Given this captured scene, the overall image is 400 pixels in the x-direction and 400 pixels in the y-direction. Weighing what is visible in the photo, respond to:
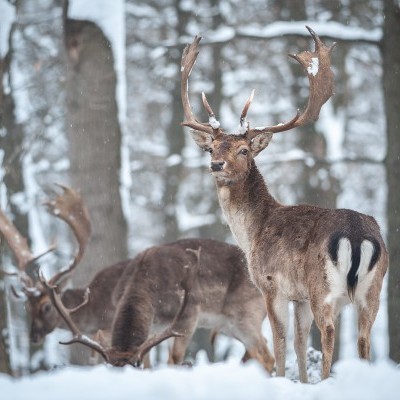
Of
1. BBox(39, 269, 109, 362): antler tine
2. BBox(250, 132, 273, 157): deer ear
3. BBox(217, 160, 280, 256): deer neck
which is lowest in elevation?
BBox(39, 269, 109, 362): antler tine

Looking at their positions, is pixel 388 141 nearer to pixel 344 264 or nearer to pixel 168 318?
pixel 168 318

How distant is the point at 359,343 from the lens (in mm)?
6637

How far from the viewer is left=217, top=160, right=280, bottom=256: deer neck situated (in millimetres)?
8211

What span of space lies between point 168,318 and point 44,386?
227 inches

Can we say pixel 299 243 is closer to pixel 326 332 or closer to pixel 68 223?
pixel 326 332

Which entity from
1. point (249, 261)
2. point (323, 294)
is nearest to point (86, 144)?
point (249, 261)

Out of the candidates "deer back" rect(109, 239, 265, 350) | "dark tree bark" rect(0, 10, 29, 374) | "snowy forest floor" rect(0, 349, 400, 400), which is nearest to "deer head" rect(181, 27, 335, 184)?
"deer back" rect(109, 239, 265, 350)

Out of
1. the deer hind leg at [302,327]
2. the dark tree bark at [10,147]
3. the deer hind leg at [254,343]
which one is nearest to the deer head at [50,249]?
the dark tree bark at [10,147]

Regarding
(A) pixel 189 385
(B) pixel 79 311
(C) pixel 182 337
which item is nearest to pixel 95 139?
(B) pixel 79 311

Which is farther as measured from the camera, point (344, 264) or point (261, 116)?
point (261, 116)

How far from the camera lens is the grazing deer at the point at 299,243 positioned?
6.53m

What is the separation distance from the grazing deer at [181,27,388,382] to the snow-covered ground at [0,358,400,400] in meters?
1.79

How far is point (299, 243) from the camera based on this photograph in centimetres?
715

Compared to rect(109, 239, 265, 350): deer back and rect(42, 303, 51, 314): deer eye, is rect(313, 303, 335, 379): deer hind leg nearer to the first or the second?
rect(109, 239, 265, 350): deer back
